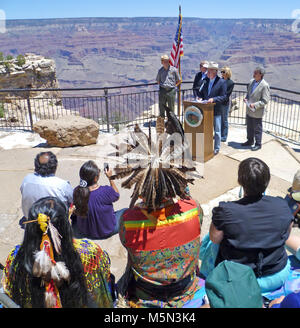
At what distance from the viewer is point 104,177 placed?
6266 mm

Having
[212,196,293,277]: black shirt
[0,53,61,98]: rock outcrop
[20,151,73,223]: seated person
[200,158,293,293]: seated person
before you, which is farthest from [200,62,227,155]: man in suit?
[0,53,61,98]: rock outcrop

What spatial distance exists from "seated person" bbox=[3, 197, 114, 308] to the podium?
4.74m

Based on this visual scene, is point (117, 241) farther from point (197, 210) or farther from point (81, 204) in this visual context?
point (197, 210)

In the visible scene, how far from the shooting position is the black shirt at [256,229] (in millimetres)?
2477

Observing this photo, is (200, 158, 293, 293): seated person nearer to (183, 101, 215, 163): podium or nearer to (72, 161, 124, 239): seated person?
(72, 161, 124, 239): seated person

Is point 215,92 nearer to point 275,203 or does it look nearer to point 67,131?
point 67,131

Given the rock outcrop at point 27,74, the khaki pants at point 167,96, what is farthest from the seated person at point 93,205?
the rock outcrop at point 27,74

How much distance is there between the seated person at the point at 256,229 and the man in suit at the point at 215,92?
439 centimetres

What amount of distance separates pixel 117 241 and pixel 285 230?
2333 mm

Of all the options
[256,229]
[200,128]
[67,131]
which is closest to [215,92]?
[200,128]

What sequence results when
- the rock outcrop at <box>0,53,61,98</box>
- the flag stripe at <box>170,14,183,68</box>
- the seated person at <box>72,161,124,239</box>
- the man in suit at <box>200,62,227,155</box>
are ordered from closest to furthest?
the seated person at <box>72,161,124,239</box>
the man in suit at <box>200,62,227,155</box>
the flag stripe at <box>170,14,183,68</box>
the rock outcrop at <box>0,53,61,98</box>

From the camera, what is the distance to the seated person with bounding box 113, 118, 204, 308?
2568mm

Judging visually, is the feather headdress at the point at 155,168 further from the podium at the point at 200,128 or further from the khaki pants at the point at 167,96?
the khaki pants at the point at 167,96

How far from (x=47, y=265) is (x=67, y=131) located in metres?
5.92
